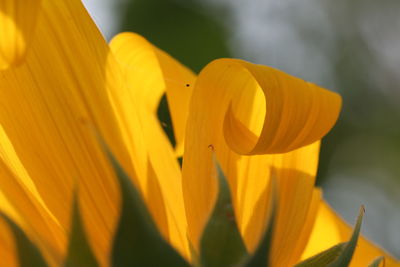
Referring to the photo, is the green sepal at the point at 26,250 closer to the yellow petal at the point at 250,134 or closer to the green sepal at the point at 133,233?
the green sepal at the point at 133,233

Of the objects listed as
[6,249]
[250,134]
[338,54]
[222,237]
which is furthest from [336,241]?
[338,54]

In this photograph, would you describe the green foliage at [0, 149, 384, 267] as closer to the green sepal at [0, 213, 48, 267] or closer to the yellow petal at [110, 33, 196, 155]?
the green sepal at [0, 213, 48, 267]

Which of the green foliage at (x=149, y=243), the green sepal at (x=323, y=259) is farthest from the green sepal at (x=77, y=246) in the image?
the green sepal at (x=323, y=259)

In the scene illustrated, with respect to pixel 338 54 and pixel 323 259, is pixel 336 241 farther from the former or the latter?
pixel 338 54

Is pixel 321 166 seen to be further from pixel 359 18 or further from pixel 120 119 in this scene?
pixel 120 119

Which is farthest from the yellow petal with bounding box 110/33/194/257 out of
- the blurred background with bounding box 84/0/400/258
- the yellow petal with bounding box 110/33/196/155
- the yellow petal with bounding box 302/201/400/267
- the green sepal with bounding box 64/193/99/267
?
the blurred background with bounding box 84/0/400/258
